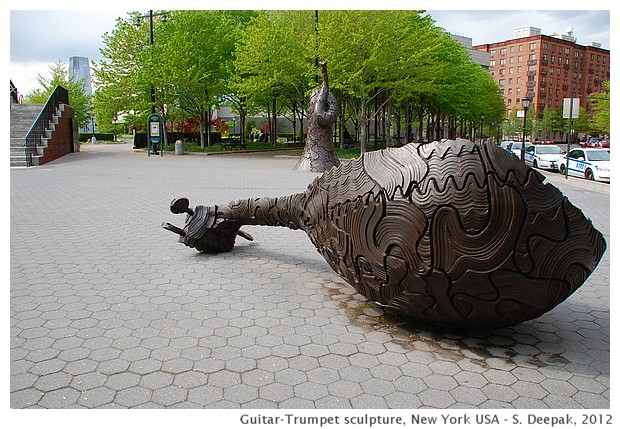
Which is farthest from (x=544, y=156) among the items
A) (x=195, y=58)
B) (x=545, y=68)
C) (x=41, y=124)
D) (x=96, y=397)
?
(x=545, y=68)

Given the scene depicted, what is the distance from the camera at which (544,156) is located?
24484 mm

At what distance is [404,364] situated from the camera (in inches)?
140

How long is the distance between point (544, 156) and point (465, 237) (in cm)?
2366

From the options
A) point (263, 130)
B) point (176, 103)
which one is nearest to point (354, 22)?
point (176, 103)

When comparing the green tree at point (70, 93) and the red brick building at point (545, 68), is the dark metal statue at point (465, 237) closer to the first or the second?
the green tree at point (70, 93)

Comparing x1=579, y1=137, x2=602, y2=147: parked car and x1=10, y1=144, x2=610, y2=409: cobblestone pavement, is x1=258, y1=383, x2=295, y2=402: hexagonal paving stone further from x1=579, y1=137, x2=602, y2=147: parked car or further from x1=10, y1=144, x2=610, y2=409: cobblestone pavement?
x1=579, y1=137, x2=602, y2=147: parked car

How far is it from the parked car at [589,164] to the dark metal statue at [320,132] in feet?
31.0

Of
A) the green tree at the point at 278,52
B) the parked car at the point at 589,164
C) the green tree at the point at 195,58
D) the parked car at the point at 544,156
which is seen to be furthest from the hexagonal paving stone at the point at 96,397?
the green tree at the point at 195,58

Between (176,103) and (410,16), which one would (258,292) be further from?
(176,103)

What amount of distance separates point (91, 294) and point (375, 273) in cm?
293

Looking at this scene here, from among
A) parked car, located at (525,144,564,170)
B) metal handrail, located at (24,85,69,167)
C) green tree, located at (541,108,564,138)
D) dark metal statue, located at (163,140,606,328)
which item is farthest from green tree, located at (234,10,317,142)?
green tree, located at (541,108,564,138)

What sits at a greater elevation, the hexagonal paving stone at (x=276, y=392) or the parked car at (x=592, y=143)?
the parked car at (x=592, y=143)

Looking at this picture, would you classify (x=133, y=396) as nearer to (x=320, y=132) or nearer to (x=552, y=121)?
(x=320, y=132)

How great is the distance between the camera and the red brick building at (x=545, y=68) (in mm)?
61500
